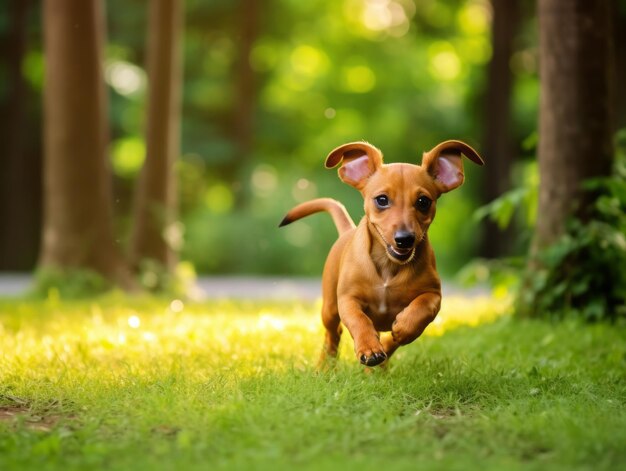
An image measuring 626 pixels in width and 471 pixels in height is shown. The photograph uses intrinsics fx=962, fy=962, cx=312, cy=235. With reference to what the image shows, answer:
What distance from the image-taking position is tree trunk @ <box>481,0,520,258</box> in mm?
19125

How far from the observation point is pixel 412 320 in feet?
16.2

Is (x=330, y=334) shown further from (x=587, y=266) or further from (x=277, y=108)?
(x=277, y=108)

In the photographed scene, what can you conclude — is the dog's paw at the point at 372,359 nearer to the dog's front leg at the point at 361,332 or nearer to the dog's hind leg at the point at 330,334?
the dog's front leg at the point at 361,332

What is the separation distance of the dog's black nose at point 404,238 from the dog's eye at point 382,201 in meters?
0.25

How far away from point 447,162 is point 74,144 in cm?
704

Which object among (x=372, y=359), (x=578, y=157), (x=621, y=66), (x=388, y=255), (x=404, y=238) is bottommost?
(x=372, y=359)

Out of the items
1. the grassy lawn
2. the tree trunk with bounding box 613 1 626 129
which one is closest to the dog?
the grassy lawn

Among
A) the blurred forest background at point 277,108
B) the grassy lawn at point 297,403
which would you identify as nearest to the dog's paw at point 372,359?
the grassy lawn at point 297,403

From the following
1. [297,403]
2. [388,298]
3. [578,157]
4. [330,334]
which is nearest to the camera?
[297,403]

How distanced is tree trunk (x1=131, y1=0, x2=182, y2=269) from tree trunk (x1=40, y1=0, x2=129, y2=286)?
51.2 inches

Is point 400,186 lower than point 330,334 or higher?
higher

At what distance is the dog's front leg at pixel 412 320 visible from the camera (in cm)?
494

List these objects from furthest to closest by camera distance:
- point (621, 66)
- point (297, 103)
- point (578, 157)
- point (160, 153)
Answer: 1. point (297, 103)
2. point (621, 66)
3. point (160, 153)
4. point (578, 157)


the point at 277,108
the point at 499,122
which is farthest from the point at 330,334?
the point at 277,108
